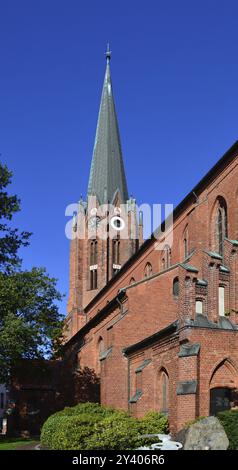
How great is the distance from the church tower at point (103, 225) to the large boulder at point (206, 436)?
4544 cm

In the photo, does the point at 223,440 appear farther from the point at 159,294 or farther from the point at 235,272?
the point at 159,294

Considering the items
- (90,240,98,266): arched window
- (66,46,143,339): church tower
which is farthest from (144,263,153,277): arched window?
(90,240,98,266): arched window

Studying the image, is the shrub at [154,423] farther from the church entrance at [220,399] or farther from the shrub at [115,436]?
the church entrance at [220,399]

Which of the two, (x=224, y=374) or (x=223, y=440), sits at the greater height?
(x=224, y=374)

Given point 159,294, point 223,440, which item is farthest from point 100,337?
point 223,440

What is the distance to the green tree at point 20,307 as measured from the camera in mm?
30047

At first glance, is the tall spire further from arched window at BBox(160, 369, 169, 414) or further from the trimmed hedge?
the trimmed hedge

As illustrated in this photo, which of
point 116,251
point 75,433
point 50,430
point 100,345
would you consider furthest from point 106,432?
point 116,251

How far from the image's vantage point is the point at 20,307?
105ft

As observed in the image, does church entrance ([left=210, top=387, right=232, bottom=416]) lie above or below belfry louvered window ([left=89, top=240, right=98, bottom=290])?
below

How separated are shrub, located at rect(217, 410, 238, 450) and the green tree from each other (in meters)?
12.3

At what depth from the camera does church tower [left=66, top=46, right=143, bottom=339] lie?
67125 mm
